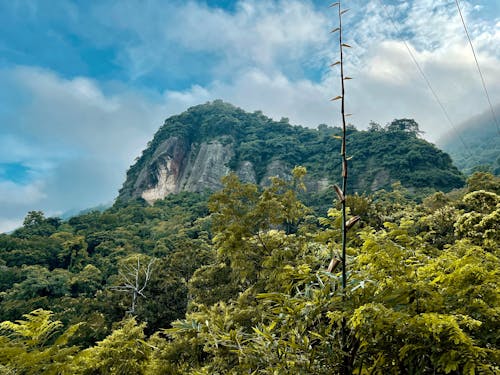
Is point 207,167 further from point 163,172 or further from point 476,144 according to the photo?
point 476,144

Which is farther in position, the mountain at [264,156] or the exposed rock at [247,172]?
the exposed rock at [247,172]

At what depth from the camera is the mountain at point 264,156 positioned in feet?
152

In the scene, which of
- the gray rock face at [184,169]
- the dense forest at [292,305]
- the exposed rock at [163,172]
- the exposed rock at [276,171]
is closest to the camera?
the dense forest at [292,305]

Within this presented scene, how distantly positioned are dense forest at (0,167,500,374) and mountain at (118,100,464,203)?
2733 centimetres

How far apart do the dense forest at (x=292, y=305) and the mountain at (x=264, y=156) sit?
27.3 meters

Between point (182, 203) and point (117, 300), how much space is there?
3542 centimetres

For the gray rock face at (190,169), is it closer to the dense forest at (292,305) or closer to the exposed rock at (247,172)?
the exposed rock at (247,172)

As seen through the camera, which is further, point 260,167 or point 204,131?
point 204,131

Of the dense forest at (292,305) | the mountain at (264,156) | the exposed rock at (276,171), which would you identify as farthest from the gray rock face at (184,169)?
the dense forest at (292,305)

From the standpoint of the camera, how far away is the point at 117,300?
1595 cm

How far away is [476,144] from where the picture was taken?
88.3 meters

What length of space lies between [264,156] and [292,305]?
62654mm

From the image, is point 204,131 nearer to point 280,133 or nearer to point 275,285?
point 280,133

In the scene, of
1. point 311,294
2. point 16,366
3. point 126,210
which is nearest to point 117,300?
point 16,366
